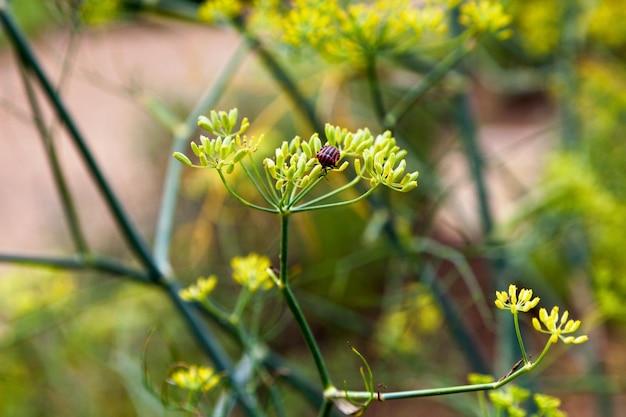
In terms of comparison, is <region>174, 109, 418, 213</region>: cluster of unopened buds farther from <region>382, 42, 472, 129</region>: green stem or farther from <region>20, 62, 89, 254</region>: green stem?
<region>20, 62, 89, 254</region>: green stem

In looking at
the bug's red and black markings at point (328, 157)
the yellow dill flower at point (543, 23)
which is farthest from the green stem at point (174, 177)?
the yellow dill flower at point (543, 23)

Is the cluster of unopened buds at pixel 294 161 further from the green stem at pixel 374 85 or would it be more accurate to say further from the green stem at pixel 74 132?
the green stem at pixel 74 132

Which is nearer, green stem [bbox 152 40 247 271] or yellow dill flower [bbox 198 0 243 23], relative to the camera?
yellow dill flower [bbox 198 0 243 23]

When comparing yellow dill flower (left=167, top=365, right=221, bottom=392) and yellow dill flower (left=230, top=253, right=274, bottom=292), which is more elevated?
yellow dill flower (left=230, top=253, right=274, bottom=292)

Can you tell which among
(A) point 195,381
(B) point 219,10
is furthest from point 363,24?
(A) point 195,381

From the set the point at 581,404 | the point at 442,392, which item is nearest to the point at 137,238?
the point at 442,392

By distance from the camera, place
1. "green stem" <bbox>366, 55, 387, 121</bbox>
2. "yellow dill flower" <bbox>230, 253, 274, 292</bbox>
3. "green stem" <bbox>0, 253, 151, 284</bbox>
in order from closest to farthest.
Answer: "yellow dill flower" <bbox>230, 253, 274, 292</bbox> < "green stem" <bbox>366, 55, 387, 121</bbox> < "green stem" <bbox>0, 253, 151, 284</bbox>

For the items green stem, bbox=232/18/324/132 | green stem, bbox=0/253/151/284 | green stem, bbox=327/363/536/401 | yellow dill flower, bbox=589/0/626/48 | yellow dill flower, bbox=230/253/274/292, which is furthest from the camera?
yellow dill flower, bbox=589/0/626/48

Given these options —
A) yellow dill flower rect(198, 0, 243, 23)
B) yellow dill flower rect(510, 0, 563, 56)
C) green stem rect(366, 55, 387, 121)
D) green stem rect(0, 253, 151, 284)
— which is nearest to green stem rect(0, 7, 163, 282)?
green stem rect(0, 253, 151, 284)

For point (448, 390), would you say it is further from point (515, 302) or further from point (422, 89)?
point (422, 89)
